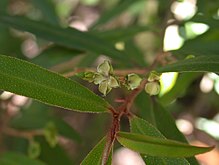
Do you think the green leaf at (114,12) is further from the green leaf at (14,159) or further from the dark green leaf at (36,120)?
the green leaf at (14,159)

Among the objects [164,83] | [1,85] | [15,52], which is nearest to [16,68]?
[1,85]

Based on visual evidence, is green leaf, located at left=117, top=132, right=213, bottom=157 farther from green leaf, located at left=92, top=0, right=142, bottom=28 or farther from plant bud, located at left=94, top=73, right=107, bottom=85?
green leaf, located at left=92, top=0, right=142, bottom=28

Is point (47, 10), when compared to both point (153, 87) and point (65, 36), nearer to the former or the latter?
point (65, 36)

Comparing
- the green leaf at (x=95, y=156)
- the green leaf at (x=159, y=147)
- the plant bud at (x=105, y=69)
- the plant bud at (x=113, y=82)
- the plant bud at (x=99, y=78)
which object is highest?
the plant bud at (x=105, y=69)

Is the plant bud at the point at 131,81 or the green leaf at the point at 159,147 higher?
the plant bud at the point at 131,81

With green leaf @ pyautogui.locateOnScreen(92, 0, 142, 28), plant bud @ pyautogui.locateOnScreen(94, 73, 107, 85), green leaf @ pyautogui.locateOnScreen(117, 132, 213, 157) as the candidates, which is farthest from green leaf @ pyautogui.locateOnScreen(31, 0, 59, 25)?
green leaf @ pyautogui.locateOnScreen(117, 132, 213, 157)

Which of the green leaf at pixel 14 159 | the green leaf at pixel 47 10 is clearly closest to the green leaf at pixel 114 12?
the green leaf at pixel 47 10
